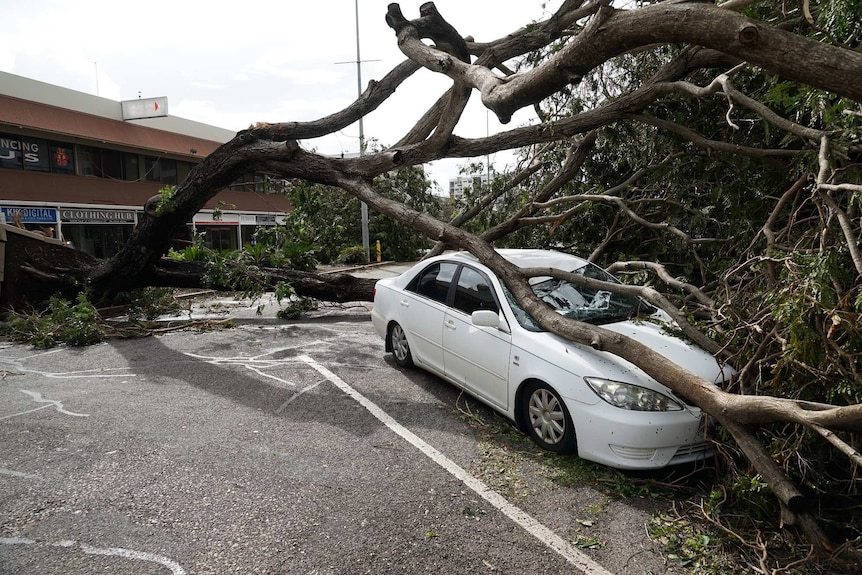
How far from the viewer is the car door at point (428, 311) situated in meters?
5.67

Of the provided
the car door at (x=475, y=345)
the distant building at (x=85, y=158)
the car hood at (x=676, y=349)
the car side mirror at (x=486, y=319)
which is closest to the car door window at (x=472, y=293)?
the car door at (x=475, y=345)

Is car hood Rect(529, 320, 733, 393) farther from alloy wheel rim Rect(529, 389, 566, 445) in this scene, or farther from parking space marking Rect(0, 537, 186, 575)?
parking space marking Rect(0, 537, 186, 575)

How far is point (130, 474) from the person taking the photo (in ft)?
12.9

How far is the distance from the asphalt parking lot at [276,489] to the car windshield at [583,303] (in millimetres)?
1213

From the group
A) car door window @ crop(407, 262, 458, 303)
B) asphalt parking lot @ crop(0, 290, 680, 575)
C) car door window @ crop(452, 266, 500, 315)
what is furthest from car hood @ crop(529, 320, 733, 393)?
car door window @ crop(407, 262, 458, 303)

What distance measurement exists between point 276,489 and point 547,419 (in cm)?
203

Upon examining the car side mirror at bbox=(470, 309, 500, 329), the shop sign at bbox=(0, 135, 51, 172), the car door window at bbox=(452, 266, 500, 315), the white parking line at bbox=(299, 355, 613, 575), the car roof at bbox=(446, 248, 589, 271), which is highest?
Answer: the shop sign at bbox=(0, 135, 51, 172)

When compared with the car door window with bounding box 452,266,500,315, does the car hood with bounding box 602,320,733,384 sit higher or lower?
lower

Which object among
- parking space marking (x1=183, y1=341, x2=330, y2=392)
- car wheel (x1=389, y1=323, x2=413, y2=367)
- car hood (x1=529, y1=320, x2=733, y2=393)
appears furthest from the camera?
parking space marking (x1=183, y1=341, x2=330, y2=392)

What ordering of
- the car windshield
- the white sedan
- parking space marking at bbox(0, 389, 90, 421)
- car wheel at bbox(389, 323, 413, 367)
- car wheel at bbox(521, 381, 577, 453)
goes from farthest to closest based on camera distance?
1. car wheel at bbox(389, 323, 413, 367)
2. parking space marking at bbox(0, 389, 90, 421)
3. the car windshield
4. car wheel at bbox(521, 381, 577, 453)
5. the white sedan

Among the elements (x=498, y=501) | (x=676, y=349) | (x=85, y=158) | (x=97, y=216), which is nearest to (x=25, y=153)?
(x=85, y=158)

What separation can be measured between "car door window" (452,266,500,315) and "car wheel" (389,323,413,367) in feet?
3.50

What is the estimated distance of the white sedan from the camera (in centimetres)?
381

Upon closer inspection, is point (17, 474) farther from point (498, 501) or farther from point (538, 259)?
point (538, 259)
